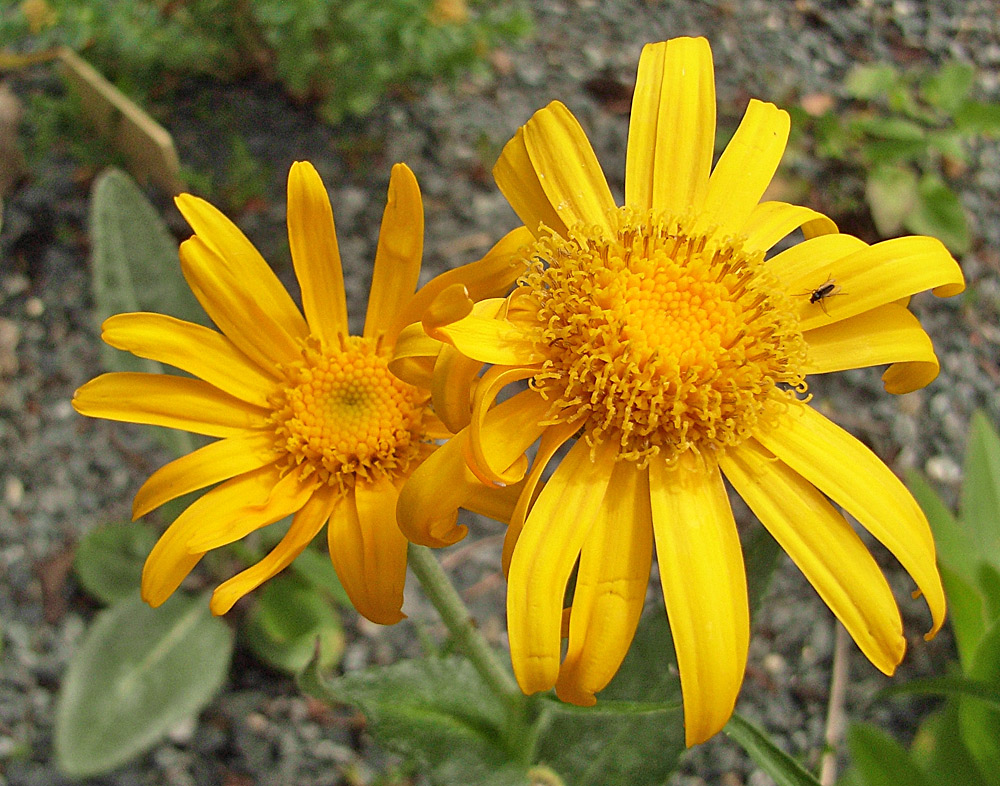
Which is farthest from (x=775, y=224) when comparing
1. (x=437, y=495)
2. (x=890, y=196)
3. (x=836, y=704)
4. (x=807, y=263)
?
(x=890, y=196)

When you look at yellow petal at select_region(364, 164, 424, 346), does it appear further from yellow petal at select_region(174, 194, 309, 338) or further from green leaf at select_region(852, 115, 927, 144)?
green leaf at select_region(852, 115, 927, 144)

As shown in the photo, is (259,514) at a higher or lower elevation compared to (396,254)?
lower

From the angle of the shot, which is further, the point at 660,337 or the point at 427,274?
the point at 427,274

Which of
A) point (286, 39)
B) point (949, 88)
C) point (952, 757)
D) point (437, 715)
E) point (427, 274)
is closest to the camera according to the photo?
point (437, 715)

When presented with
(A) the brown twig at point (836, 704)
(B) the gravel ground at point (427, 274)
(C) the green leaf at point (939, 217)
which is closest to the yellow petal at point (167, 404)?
(B) the gravel ground at point (427, 274)

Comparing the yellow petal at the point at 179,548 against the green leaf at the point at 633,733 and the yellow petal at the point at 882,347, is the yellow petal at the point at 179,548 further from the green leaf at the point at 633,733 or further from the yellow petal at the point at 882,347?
the yellow petal at the point at 882,347

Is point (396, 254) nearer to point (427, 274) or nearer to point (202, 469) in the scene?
point (202, 469)

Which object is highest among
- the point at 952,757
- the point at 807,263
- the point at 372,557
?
the point at 807,263
